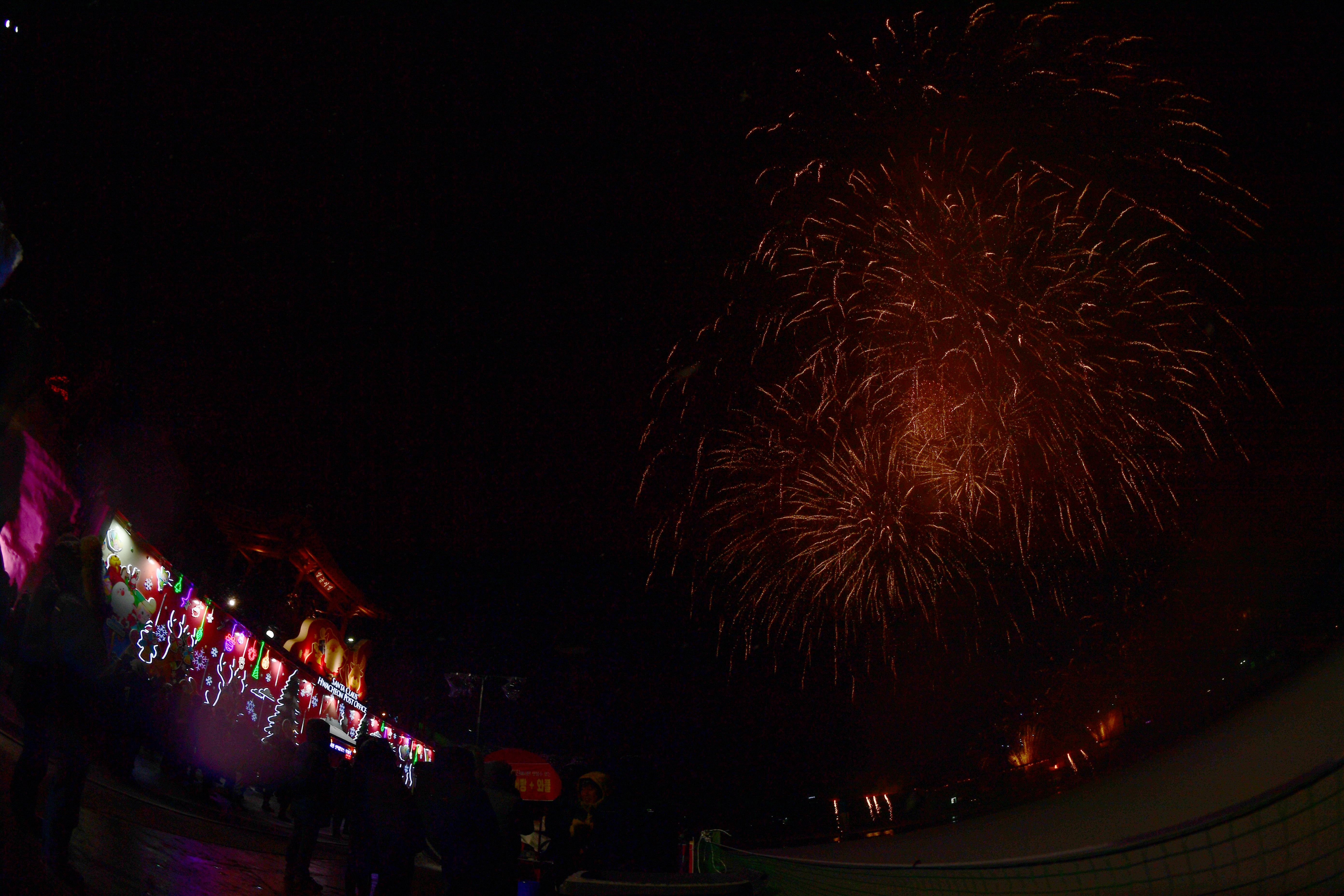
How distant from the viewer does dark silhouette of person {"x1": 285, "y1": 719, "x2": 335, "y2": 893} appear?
16.1 ft

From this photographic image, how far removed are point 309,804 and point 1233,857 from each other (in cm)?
554

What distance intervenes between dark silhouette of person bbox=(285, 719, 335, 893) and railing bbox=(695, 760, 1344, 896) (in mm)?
4448

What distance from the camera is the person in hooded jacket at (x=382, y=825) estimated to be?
3.98 metres

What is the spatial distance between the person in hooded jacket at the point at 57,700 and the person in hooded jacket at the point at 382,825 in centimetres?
142

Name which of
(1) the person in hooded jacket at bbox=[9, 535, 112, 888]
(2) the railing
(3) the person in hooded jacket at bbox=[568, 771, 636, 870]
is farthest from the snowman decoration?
(2) the railing

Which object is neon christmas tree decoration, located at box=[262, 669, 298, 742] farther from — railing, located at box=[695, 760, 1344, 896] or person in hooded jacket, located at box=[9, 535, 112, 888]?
railing, located at box=[695, 760, 1344, 896]

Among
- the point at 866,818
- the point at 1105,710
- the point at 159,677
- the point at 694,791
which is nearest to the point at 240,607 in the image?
the point at 159,677

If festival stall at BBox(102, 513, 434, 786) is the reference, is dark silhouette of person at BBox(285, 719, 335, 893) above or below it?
below

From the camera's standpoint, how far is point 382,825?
13.0 ft

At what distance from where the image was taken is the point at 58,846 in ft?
8.82

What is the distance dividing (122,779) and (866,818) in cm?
1492

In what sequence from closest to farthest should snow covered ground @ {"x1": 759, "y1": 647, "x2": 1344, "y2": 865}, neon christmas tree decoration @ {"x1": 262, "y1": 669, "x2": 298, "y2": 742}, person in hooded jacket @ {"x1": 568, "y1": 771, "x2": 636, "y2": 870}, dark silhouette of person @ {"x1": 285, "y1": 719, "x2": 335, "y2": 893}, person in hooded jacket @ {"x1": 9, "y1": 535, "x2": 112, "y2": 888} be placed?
1. person in hooded jacket @ {"x1": 9, "y1": 535, "x2": 112, "y2": 888}
2. dark silhouette of person @ {"x1": 285, "y1": 719, "x2": 335, "y2": 893}
3. person in hooded jacket @ {"x1": 568, "y1": 771, "x2": 636, "y2": 870}
4. snow covered ground @ {"x1": 759, "y1": 647, "x2": 1344, "y2": 865}
5. neon christmas tree decoration @ {"x1": 262, "y1": 669, "x2": 298, "y2": 742}

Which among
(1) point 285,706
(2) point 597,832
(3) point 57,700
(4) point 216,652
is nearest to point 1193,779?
(2) point 597,832

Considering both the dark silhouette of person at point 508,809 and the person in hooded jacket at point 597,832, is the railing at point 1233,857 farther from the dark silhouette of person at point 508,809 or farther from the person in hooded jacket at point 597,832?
the dark silhouette of person at point 508,809
